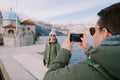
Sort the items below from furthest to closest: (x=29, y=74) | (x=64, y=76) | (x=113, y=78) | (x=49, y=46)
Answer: (x=29, y=74) < (x=49, y=46) < (x=64, y=76) < (x=113, y=78)

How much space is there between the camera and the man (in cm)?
126

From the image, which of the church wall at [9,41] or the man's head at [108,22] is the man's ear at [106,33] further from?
the church wall at [9,41]

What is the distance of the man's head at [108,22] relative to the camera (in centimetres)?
136

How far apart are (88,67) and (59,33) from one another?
166 m

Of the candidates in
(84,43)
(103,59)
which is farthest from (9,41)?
(103,59)

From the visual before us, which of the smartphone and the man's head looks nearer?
the man's head

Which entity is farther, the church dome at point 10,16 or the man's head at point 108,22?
the church dome at point 10,16

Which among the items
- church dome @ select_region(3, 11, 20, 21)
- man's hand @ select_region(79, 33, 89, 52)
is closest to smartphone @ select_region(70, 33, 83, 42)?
man's hand @ select_region(79, 33, 89, 52)

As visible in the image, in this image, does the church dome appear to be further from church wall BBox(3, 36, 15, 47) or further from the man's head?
the man's head

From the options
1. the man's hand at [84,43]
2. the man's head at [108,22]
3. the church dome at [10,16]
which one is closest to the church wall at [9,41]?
the church dome at [10,16]

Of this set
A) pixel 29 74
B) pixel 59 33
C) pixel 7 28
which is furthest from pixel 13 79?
pixel 59 33

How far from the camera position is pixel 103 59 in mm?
1285

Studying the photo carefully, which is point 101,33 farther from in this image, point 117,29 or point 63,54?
point 63,54

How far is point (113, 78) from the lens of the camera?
4.23ft
